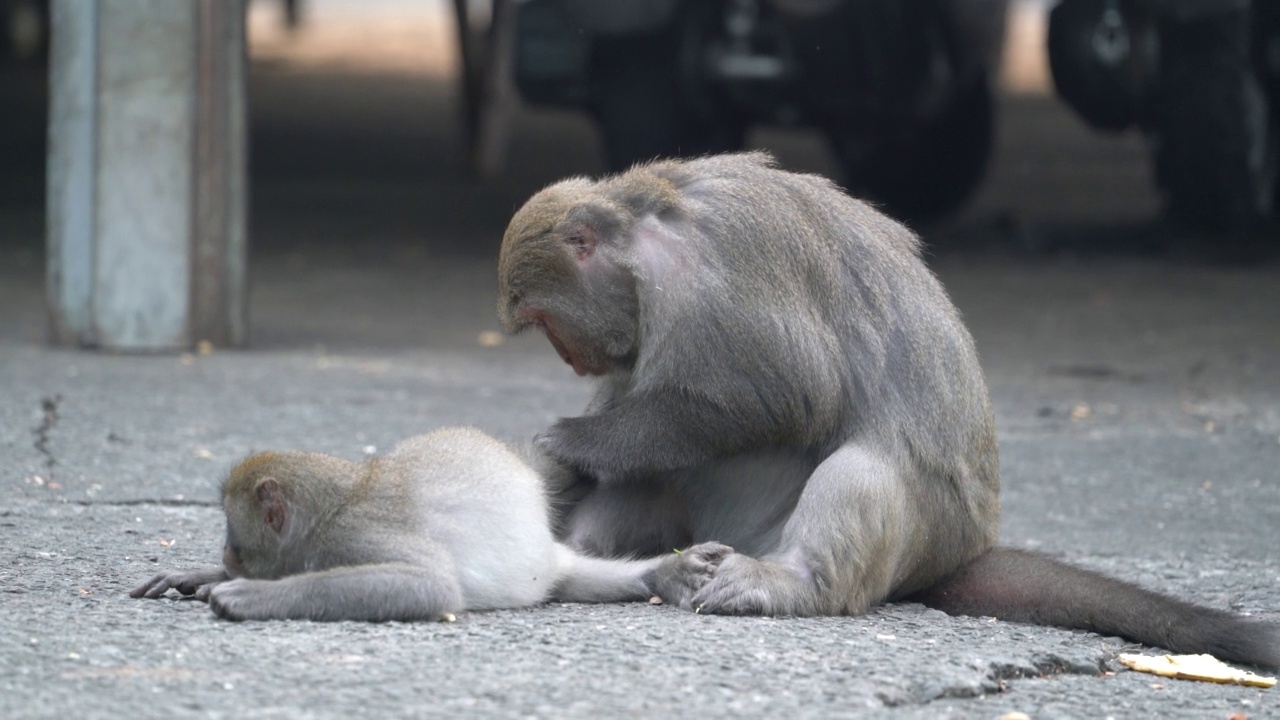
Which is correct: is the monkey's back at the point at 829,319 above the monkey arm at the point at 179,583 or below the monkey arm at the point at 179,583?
above

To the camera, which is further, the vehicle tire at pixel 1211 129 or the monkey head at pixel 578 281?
the vehicle tire at pixel 1211 129

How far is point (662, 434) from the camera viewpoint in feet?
11.8

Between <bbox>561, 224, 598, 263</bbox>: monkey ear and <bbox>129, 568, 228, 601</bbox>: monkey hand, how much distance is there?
1018 millimetres

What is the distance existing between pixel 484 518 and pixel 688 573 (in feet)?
1.49

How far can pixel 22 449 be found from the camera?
16.6 feet

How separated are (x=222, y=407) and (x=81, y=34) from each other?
6.25 ft

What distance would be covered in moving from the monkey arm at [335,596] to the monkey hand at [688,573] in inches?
22.0

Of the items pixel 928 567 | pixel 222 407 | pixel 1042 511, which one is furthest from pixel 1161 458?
pixel 222 407

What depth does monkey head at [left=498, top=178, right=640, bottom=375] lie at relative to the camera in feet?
12.2

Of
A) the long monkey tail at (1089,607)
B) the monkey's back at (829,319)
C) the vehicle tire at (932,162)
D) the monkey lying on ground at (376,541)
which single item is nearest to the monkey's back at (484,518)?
the monkey lying on ground at (376,541)

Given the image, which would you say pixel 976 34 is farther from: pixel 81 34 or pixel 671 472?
pixel 671 472

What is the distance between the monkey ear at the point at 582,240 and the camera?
3.76 metres

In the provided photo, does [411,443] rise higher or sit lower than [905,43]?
lower

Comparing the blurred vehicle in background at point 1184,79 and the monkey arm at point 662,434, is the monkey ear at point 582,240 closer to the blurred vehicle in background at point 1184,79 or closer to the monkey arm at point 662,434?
the monkey arm at point 662,434
